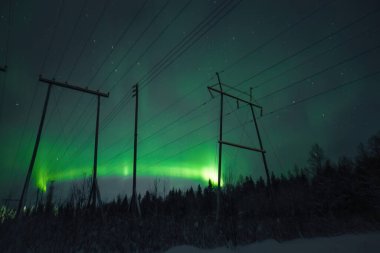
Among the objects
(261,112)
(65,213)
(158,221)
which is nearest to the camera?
(65,213)

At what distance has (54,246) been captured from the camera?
756cm

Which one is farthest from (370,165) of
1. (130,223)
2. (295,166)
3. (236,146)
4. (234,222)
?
(295,166)

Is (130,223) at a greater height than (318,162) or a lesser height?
lesser

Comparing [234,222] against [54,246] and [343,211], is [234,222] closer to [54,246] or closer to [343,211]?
[54,246]

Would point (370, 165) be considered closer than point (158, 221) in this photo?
No

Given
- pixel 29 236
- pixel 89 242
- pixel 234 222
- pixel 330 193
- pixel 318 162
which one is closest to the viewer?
pixel 29 236

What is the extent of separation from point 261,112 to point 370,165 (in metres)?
16.3

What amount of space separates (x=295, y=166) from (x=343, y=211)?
3986cm

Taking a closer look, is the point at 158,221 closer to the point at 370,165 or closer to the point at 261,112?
the point at 261,112

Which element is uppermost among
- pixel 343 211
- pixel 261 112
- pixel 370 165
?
pixel 261 112

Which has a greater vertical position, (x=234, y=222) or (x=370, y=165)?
(x=370, y=165)

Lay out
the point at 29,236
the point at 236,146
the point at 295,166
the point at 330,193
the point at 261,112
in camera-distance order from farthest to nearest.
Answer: the point at 295,166 → the point at 330,193 → the point at 261,112 → the point at 236,146 → the point at 29,236

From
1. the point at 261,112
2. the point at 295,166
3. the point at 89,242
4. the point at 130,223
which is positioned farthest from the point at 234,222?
the point at 295,166

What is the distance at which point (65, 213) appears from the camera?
894cm
